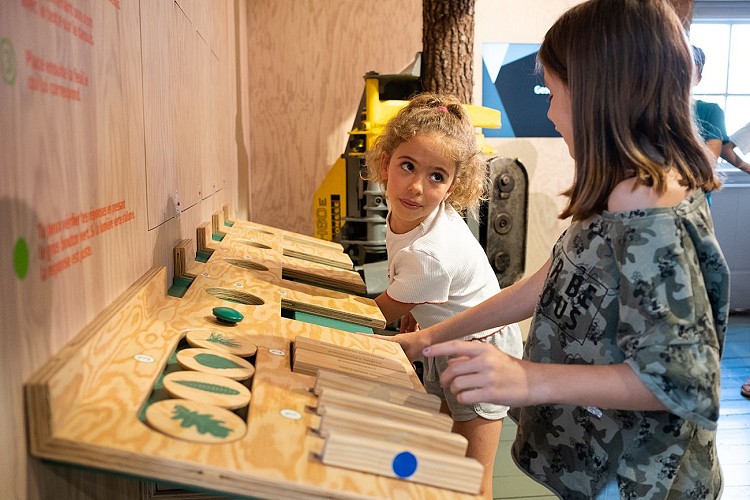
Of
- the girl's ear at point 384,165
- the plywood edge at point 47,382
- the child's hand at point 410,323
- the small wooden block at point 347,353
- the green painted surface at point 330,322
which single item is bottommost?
the child's hand at point 410,323

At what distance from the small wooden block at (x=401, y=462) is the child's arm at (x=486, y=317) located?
0.78 m

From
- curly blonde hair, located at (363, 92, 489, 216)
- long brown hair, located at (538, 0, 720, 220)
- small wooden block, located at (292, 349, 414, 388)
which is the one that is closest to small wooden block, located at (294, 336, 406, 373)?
small wooden block, located at (292, 349, 414, 388)

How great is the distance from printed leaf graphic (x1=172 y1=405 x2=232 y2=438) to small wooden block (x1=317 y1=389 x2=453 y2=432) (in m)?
0.16

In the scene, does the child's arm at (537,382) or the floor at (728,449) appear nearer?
the child's arm at (537,382)

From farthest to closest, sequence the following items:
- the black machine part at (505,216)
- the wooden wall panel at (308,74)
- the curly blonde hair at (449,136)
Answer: the wooden wall panel at (308,74) < the black machine part at (505,216) < the curly blonde hair at (449,136)

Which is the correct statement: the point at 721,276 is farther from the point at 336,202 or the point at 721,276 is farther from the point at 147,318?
the point at 336,202

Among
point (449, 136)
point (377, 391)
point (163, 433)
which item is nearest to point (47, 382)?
point (163, 433)

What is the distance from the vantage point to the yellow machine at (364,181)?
12.5ft

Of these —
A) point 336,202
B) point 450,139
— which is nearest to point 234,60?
point 336,202

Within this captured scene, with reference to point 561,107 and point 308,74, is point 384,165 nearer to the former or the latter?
point 561,107

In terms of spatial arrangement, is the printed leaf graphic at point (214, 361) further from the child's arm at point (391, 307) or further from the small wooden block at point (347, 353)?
the child's arm at point (391, 307)

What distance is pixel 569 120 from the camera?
1298mm

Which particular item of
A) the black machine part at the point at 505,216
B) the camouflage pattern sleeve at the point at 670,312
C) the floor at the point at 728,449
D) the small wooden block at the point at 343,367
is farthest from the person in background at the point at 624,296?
the black machine part at the point at 505,216

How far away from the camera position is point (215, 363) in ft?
3.66
